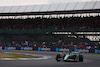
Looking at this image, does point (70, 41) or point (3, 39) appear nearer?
point (70, 41)

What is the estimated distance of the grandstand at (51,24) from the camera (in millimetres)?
39188

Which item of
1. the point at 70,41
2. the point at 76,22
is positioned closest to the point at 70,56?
the point at 70,41

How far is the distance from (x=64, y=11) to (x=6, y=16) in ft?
47.7

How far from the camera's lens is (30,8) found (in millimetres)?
47375

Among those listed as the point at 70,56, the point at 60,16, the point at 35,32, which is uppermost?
the point at 60,16

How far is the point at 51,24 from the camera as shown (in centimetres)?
4456

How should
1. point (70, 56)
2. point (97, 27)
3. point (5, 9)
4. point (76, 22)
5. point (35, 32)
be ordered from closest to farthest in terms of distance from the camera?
point (70, 56) < point (97, 27) < point (76, 22) < point (35, 32) < point (5, 9)

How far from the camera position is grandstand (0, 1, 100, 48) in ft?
129

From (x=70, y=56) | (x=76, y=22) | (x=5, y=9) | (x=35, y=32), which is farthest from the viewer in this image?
(x=5, y=9)

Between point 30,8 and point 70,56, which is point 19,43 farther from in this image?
point 70,56

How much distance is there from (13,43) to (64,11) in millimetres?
11361

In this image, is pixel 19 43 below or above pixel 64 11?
below

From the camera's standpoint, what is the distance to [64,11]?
142 ft

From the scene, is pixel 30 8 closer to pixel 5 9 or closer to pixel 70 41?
pixel 5 9
